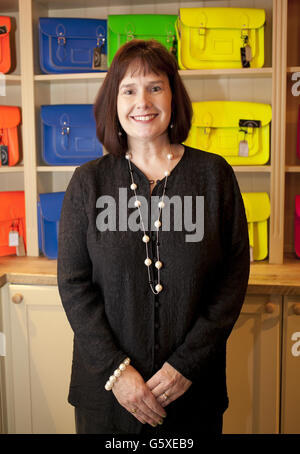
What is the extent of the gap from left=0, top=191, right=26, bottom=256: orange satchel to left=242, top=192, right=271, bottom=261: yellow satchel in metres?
1.01

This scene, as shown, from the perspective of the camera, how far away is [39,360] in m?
1.94

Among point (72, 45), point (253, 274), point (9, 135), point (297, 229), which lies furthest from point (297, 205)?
point (9, 135)

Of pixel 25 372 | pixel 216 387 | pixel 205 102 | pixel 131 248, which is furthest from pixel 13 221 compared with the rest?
pixel 216 387

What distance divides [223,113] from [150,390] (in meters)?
1.26

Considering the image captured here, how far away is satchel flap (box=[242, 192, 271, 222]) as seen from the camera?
6.67 ft

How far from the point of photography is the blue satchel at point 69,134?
214 centimetres

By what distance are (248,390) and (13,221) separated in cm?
125

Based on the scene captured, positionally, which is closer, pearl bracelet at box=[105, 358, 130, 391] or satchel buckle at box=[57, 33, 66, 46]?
pearl bracelet at box=[105, 358, 130, 391]

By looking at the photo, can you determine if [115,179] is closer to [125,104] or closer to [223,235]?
[125,104]

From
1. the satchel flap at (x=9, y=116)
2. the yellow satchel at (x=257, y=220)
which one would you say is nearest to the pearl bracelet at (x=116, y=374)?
the yellow satchel at (x=257, y=220)

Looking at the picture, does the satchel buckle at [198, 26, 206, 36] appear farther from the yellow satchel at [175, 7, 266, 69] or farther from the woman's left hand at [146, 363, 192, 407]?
the woman's left hand at [146, 363, 192, 407]

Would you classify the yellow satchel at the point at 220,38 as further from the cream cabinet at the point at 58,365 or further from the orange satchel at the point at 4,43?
the cream cabinet at the point at 58,365

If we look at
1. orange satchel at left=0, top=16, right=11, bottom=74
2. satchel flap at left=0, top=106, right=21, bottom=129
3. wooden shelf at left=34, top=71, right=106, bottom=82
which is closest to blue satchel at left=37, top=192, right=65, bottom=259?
satchel flap at left=0, top=106, right=21, bottom=129

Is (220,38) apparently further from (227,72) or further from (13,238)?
(13,238)
